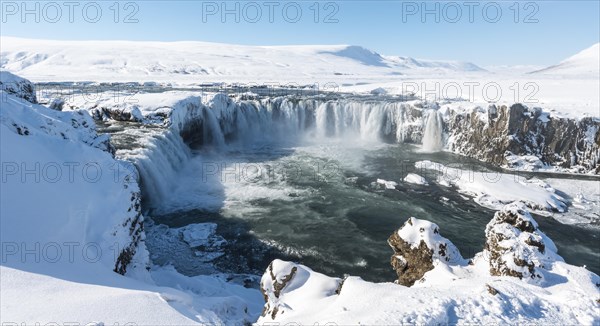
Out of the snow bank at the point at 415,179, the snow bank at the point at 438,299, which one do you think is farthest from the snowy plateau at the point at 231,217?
the snow bank at the point at 415,179

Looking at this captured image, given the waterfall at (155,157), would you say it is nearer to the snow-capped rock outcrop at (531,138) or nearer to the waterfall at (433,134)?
the waterfall at (433,134)

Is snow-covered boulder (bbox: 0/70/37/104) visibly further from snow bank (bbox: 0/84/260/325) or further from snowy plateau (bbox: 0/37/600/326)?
snow bank (bbox: 0/84/260/325)

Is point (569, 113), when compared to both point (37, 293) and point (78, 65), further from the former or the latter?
point (78, 65)

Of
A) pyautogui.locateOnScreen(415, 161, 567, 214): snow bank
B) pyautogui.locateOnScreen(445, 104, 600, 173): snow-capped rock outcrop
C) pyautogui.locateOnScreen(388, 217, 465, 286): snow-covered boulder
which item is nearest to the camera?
pyautogui.locateOnScreen(388, 217, 465, 286): snow-covered boulder

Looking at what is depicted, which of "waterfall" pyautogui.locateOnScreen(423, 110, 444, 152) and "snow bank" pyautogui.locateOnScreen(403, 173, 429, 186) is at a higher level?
"waterfall" pyautogui.locateOnScreen(423, 110, 444, 152)

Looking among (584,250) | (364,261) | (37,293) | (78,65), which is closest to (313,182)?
(364,261)

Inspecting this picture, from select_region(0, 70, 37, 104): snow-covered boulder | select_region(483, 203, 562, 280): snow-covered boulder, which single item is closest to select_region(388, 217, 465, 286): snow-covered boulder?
select_region(483, 203, 562, 280): snow-covered boulder
